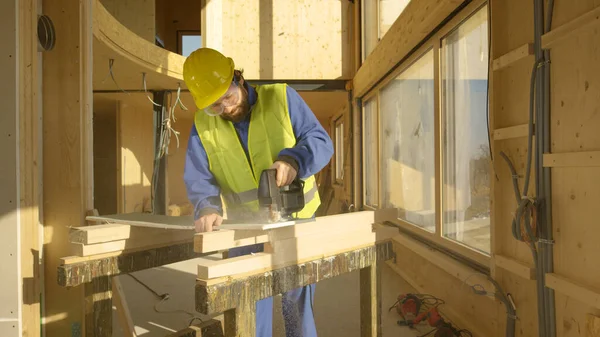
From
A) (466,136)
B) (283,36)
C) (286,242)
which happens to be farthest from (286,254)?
(283,36)

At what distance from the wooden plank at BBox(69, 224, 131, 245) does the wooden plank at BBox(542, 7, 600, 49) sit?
2291 mm

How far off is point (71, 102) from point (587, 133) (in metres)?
2.79

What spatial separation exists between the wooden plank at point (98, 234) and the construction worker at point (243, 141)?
35cm

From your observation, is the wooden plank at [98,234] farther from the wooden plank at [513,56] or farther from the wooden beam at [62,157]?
the wooden plank at [513,56]

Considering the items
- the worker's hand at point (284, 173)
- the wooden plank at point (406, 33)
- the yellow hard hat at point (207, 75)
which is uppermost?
the wooden plank at point (406, 33)

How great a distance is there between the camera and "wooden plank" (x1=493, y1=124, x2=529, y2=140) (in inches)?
96.2

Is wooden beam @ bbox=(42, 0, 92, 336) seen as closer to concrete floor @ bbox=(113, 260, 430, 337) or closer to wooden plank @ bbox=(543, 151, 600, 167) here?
concrete floor @ bbox=(113, 260, 430, 337)

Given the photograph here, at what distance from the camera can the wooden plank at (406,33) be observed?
340 cm

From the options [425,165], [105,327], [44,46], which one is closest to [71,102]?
[44,46]

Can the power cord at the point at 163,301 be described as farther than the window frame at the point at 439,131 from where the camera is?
Yes

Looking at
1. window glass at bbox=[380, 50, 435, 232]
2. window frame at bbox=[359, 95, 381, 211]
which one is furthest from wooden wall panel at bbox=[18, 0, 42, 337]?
window frame at bbox=[359, 95, 381, 211]

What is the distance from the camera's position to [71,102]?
253 centimetres

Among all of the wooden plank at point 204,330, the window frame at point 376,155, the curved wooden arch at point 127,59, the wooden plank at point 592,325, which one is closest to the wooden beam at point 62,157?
the wooden plank at point 204,330

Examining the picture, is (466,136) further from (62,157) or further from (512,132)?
(62,157)
